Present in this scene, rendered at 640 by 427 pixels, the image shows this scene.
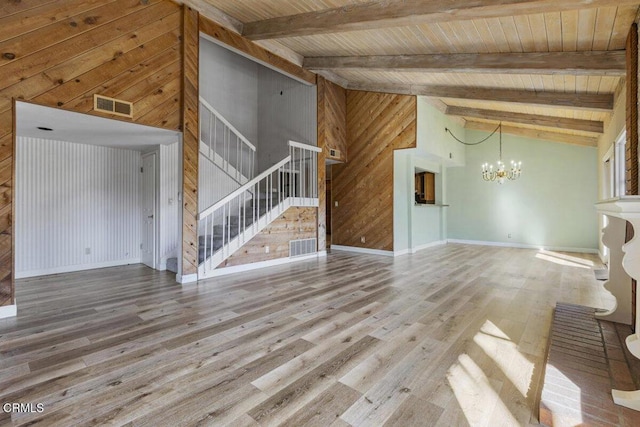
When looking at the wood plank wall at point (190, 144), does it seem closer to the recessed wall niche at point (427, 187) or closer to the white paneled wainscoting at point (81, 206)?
the white paneled wainscoting at point (81, 206)

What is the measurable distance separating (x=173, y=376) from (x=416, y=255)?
6.00 m

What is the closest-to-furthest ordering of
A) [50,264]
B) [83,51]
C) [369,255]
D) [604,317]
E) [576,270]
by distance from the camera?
[604,317] → [83,51] → [50,264] → [576,270] → [369,255]

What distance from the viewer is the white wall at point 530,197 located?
7.75 m

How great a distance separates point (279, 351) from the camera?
2330mm

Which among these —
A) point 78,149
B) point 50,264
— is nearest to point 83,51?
point 78,149

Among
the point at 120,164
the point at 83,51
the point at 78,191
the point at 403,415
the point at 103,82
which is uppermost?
the point at 83,51

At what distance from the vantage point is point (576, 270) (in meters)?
5.50

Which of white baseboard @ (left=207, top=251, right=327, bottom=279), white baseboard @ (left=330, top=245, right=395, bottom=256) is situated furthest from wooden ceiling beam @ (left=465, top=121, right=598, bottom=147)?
white baseboard @ (left=207, top=251, right=327, bottom=279)

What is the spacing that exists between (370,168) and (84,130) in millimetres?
5396

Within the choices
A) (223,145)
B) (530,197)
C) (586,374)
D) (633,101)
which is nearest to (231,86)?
(223,145)

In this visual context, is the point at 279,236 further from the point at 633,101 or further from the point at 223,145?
the point at 633,101

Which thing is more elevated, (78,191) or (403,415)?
(78,191)

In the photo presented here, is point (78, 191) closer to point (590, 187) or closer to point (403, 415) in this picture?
point (403, 415)

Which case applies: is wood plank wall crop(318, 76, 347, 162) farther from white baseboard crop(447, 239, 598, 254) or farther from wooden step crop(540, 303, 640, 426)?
wooden step crop(540, 303, 640, 426)
